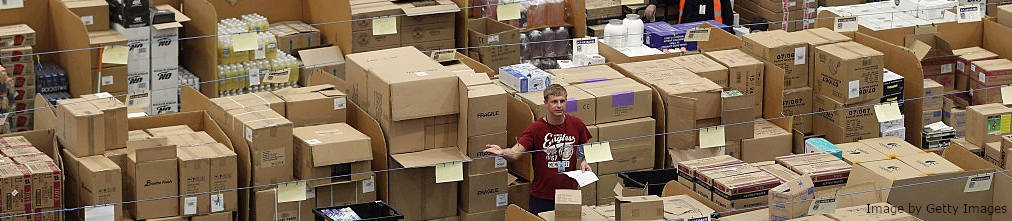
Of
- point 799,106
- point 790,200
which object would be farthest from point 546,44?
point 790,200

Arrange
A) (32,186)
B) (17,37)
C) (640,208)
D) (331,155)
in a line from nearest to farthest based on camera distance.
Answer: (640,208), (32,186), (331,155), (17,37)

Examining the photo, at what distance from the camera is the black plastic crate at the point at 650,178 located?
37.6 feet

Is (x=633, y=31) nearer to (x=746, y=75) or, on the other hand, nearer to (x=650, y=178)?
(x=746, y=75)

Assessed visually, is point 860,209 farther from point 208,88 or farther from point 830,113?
point 208,88

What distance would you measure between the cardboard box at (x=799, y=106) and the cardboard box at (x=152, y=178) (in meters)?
4.96

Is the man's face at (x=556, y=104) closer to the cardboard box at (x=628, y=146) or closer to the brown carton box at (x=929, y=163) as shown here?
the cardboard box at (x=628, y=146)

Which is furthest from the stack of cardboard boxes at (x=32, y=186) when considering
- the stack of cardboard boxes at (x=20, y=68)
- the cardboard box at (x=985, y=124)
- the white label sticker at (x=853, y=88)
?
the cardboard box at (x=985, y=124)

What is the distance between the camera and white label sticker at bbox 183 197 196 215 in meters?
10.6

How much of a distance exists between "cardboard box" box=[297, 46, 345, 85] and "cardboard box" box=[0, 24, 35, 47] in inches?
89.3

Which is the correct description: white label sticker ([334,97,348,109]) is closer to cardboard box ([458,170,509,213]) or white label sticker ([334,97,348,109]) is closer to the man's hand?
cardboard box ([458,170,509,213])

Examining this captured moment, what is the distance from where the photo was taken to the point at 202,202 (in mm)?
10727

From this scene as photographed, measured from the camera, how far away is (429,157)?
11.5 meters

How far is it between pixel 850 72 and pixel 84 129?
5.68m

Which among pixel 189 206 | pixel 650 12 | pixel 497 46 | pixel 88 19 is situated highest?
pixel 88 19
